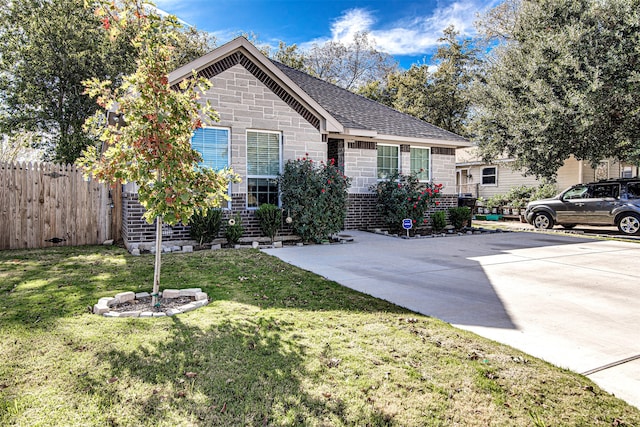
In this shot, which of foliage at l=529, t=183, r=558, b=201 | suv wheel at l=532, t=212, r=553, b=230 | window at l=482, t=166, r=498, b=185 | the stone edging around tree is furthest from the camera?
window at l=482, t=166, r=498, b=185

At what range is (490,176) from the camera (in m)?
23.8

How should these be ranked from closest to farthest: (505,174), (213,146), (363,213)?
(213,146), (363,213), (505,174)

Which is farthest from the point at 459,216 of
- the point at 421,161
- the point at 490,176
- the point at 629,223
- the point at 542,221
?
the point at 490,176

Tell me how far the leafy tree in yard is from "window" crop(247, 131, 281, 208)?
6.03 meters

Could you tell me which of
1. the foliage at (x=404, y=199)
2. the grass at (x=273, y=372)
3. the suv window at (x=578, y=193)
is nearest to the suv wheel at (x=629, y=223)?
the suv window at (x=578, y=193)

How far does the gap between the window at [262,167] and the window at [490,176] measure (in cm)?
1748

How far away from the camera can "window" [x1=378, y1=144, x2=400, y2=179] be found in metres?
13.7

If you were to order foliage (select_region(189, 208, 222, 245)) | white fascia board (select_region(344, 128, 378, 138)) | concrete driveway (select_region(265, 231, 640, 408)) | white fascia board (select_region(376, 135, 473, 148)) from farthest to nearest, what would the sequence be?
white fascia board (select_region(376, 135, 473, 148)), white fascia board (select_region(344, 128, 378, 138)), foliage (select_region(189, 208, 222, 245)), concrete driveway (select_region(265, 231, 640, 408))

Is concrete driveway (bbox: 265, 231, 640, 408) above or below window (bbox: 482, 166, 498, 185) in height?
below

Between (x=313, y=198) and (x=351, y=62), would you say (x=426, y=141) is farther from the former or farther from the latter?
(x=351, y=62)

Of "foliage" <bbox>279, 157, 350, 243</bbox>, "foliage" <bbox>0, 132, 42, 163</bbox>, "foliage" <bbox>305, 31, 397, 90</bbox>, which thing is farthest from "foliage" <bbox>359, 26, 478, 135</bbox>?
"foliage" <bbox>0, 132, 42, 163</bbox>

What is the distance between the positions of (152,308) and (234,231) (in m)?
5.09

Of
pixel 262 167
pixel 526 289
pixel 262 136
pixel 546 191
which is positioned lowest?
pixel 526 289

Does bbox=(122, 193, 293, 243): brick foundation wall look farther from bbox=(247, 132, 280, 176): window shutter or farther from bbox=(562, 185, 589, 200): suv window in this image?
bbox=(562, 185, 589, 200): suv window
